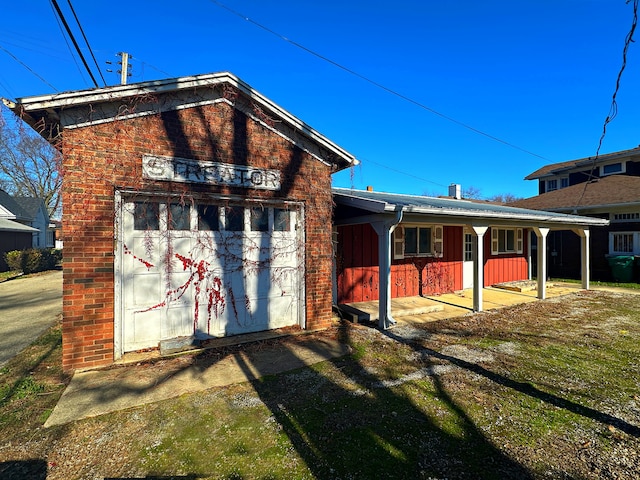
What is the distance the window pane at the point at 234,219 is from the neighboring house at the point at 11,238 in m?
19.7

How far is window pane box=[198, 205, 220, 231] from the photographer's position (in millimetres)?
5125

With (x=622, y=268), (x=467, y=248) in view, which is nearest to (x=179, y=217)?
(x=467, y=248)

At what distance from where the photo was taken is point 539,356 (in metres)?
4.88

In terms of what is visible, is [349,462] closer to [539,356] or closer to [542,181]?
[539,356]

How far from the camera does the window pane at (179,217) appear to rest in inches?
193

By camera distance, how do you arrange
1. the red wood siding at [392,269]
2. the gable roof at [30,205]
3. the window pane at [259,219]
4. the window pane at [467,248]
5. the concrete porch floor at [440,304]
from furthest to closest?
the gable roof at [30,205]
the window pane at [467,248]
the red wood siding at [392,269]
the concrete porch floor at [440,304]
the window pane at [259,219]

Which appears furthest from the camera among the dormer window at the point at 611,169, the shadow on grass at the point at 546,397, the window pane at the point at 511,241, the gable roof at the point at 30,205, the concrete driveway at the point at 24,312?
the gable roof at the point at 30,205

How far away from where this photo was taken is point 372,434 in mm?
2914

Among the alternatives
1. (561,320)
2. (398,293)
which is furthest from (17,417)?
(561,320)

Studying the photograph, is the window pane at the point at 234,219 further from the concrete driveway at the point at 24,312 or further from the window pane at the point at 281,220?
the concrete driveway at the point at 24,312

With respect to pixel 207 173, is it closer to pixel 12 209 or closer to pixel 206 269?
pixel 206 269

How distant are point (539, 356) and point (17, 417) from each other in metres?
6.83

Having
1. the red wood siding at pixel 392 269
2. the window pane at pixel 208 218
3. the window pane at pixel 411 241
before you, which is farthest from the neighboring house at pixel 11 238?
the window pane at pixel 411 241

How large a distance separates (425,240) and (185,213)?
7.27m
